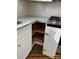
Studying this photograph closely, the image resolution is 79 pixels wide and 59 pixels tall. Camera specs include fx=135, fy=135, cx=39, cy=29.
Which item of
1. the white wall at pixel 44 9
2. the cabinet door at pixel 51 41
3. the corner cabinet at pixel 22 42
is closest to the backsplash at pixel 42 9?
the white wall at pixel 44 9

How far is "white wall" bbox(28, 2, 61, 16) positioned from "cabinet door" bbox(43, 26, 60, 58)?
90 centimetres

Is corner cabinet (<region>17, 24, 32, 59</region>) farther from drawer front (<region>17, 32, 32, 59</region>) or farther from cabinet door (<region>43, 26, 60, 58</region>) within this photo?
cabinet door (<region>43, 26, 60, 58</region>)

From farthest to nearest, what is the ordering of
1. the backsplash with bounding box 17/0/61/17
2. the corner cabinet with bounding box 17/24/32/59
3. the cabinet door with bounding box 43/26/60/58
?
1. the backsplash with bounding box 17/0/61/17
2. the cabinet door with bounding box 43/26/60/58
3. the corner cabinet with bounding box 17/24/32/59

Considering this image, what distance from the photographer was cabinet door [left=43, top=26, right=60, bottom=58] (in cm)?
319

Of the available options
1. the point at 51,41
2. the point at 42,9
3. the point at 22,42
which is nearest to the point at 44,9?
the point at 42,9

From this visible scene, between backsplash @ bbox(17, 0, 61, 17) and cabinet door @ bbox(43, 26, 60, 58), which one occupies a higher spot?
backsplash @ bbox(17, 0, 61, 17)

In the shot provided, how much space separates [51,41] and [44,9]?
124 cm

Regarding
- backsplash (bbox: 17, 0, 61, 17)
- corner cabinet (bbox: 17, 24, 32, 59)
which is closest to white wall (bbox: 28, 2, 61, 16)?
backsplash (bbox: 17, 0, 61, 17)

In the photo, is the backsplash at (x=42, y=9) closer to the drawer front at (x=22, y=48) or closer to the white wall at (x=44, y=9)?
the white wall at (x=44, y=9)

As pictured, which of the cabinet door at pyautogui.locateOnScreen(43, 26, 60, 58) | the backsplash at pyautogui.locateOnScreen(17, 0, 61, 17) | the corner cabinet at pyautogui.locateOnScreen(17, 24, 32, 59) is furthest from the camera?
the backsplash at pyautogui.locateOnScreen(17, 0, 61, 17)

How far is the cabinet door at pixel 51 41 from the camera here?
10.5 ft

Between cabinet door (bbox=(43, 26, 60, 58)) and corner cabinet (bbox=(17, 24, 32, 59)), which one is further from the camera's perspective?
cabinet door (bbox=(43, 26, 60, 58))

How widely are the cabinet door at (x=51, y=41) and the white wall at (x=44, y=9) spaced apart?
90 cm
